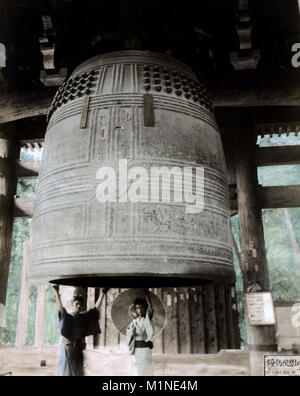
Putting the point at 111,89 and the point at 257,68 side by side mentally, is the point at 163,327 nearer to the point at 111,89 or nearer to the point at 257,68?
the point at 257,68

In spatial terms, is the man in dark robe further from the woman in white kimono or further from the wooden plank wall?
the wooden plank wall

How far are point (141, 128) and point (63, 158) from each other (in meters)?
0.32

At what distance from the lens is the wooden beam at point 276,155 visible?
12.3ft

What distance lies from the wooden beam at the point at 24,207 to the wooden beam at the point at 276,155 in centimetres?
252

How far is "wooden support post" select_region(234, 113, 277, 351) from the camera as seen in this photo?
117 inches

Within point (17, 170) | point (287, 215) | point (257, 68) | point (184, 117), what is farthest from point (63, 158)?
point (287, 215)

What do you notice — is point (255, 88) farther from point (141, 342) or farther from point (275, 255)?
point (275, 255)

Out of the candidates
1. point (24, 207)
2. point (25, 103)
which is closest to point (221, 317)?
point (24, 207)

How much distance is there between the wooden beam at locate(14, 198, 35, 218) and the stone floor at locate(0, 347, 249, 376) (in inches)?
54.3

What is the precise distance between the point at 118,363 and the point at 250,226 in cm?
176

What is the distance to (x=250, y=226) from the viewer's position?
328 cm

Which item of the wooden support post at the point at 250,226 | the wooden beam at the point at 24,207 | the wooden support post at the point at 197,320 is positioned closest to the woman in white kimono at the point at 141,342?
the wooden support post at the point at 250,226

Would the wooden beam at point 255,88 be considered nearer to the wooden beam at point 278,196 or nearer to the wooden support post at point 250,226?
the wooden support post at point 250,226

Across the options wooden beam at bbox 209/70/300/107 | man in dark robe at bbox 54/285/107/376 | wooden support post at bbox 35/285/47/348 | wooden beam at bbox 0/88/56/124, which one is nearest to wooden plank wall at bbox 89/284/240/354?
wooden support post at bbox 35/285/47/348
